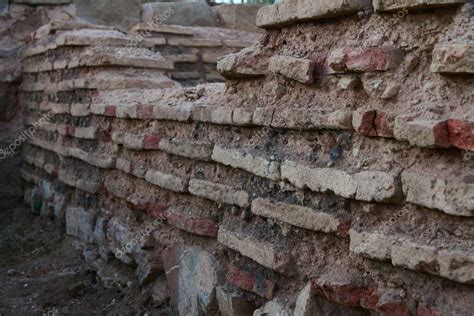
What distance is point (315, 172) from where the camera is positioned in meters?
2.37

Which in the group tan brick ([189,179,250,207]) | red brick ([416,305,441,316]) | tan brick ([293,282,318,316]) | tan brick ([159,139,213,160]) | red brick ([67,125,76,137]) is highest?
tan brick ([159,139,213,160])

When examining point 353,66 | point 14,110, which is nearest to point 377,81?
point 353,66

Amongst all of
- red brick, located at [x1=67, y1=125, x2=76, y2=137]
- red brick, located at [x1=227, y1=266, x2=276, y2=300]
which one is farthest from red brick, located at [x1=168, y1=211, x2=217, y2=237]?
red brick, located at [x1=67, y1=125, x2=76, y2=137]

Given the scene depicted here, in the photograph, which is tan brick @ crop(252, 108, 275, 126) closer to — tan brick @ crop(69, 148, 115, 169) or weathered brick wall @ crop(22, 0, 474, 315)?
weathered brick wall @ crop(22, 0, 474, 315)

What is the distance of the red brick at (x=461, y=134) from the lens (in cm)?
186

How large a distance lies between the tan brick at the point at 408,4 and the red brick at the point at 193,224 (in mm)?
1267

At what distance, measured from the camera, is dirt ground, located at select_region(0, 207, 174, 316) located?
3705 millimetres

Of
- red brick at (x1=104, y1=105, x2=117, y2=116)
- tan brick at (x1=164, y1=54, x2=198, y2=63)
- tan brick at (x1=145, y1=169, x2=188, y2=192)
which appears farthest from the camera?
tan brick at (x1=164, y1=54, x2=198, y2=63)

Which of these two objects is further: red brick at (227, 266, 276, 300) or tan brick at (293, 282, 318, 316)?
red brick at (227, 266, 276, 300)

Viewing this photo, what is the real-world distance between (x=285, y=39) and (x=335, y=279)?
1.04m

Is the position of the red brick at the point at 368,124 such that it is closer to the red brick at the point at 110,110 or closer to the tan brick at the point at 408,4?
the tan brick at the point at 408,4

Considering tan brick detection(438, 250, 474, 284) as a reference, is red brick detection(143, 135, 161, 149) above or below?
above

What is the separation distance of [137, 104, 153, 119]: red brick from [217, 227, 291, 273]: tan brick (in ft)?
3.28

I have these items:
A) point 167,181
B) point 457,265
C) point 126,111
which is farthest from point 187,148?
point 457,265
